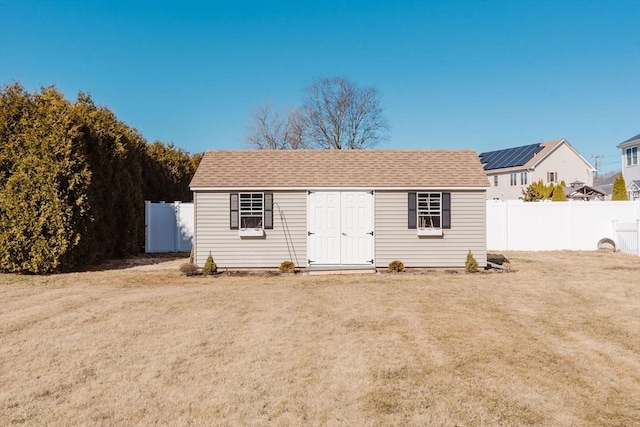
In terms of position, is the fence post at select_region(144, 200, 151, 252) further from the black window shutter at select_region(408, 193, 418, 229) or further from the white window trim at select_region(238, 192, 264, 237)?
the black window shutter at select_region(408, 193, 418, 229)

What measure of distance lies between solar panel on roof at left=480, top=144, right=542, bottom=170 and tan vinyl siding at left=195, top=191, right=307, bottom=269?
3621 centimetres

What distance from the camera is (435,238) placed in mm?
13578

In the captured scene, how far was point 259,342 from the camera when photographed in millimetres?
6352

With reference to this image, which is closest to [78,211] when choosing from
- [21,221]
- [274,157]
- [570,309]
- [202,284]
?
[21,221]

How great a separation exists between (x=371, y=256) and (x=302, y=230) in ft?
7.79

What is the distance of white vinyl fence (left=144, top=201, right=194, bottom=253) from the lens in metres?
19.5

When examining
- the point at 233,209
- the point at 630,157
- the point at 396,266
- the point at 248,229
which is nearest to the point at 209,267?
the point at 248,229

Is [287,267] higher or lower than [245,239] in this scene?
lower

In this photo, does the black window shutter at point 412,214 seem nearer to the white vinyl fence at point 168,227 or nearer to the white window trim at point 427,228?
the white window trim at point 427,228

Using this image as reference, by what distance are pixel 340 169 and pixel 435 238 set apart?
3860 mm

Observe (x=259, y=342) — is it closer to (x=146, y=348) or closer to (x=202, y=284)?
(x=146, y=348)

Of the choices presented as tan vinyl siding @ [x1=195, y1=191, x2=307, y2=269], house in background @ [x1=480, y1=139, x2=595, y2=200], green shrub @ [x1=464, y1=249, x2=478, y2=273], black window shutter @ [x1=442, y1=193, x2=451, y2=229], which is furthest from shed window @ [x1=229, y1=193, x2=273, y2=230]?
house in background @ [x1=480, y1=139, x2=595, y2=200]

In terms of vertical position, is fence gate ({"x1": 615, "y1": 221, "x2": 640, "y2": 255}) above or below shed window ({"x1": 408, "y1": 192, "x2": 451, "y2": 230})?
below

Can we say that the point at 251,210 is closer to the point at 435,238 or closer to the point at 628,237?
the point at 435,238
